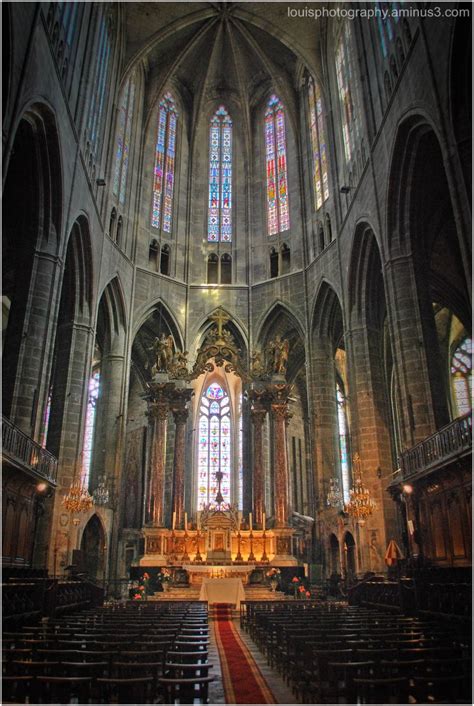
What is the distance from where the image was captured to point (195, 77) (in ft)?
122

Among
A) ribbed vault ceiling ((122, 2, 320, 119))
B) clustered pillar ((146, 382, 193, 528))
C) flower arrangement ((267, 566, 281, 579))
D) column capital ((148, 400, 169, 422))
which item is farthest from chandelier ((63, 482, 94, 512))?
ribbed vault ceiling ((122, 2, 320, 119))

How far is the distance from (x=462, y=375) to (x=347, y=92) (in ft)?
57.0

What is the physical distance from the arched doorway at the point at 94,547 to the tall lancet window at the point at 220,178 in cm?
1850

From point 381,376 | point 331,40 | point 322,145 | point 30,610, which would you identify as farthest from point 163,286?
point 30,610

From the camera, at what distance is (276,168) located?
3547 cm

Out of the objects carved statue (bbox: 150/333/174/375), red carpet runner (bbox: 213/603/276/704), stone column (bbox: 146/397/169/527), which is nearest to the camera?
red carpet runner (bbox: 213/603/276/704)

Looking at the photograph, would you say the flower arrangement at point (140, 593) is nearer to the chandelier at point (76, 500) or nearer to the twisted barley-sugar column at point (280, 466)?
the chandelier at point (76, 500)

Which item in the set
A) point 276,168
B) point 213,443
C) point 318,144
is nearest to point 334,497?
point 213,443

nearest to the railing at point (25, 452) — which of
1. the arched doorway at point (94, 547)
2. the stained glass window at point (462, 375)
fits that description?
the arched doorway at point (94, 547)

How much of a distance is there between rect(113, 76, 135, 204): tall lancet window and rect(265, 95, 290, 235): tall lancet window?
8.93 meters

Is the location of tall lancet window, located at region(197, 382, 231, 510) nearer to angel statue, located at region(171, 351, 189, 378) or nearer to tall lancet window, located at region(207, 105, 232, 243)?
angel statue, located at region(171, 351, 189, 378)

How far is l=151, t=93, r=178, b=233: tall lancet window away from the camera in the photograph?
34.2 m

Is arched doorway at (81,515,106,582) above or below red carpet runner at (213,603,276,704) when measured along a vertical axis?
above

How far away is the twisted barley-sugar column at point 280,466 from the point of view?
24.7 m
